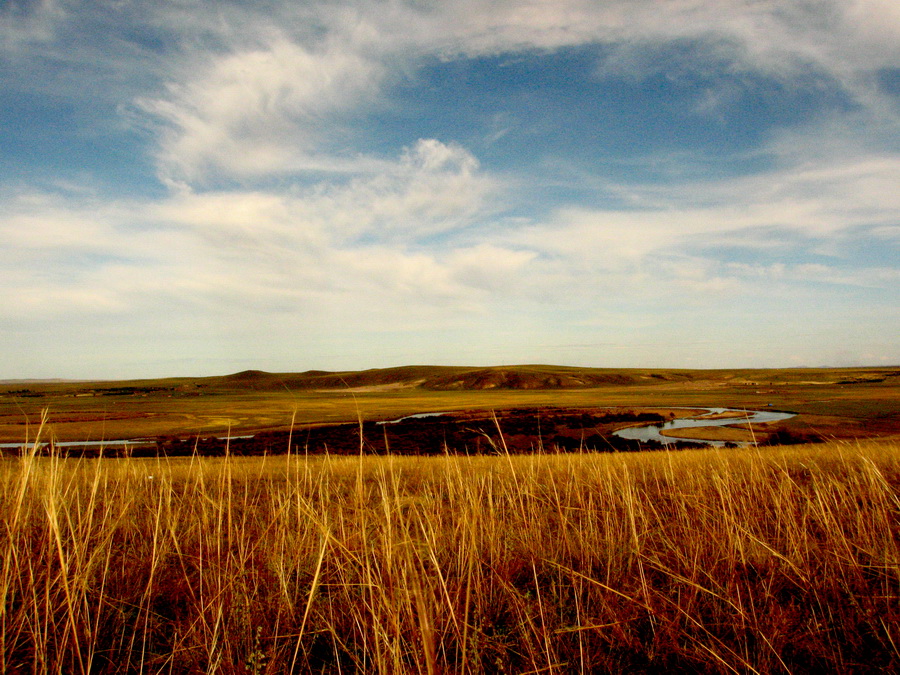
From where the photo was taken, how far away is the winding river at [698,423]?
33375mm

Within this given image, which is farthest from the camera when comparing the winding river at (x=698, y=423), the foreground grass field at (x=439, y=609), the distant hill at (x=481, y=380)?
the distant hill at (x=481, y=380)

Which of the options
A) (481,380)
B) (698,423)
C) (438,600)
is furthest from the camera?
(481,380)

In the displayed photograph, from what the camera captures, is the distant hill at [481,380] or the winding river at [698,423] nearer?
the winding river at [698,423]

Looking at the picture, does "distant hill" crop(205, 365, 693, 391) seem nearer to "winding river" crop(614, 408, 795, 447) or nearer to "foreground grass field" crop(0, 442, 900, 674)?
"winding river" crop(614, 408, 795, 447)

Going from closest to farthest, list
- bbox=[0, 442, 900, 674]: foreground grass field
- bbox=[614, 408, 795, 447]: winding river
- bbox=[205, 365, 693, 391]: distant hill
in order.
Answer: bbox=[0, 442, 900, 674]: foreground grass field → bbox=[614, 408, 795, 447]: winding river → bbox=[205, 365, 693, 391]: distant hill

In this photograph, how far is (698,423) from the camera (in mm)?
40594

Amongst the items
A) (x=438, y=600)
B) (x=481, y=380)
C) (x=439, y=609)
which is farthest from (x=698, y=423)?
(x=481, y=380)

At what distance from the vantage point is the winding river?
109 ft

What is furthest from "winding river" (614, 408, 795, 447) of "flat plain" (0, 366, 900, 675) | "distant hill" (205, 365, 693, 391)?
"distant hill" (205, 365, 693, 391)

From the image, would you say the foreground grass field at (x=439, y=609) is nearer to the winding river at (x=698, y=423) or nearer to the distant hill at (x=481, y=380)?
the winding river at (x=698, y=423)

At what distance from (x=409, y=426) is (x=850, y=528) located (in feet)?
126

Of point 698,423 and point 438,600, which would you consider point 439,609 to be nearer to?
point 438,600

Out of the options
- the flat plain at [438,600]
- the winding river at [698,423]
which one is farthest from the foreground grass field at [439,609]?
the winding river at [698,423]

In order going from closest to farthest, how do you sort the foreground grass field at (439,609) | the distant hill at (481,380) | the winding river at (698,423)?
the foreground grass field at (439,609) → the winding river at (698,423) → the distant hill at (481,380)
